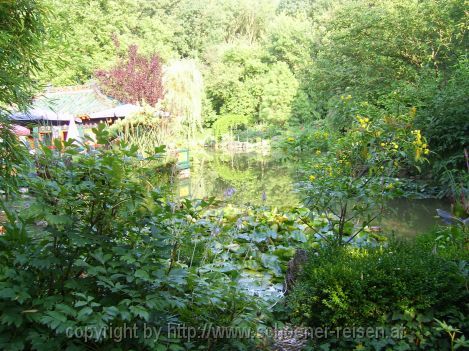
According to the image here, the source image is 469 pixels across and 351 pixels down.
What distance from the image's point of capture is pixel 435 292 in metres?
1.81

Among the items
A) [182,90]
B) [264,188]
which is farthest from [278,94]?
[264,188]

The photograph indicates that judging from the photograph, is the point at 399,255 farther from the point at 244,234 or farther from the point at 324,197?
the point at 244,234

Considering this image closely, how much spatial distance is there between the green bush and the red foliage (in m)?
14.8

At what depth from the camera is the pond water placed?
18.7 ft

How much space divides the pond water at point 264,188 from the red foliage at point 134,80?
9.91 ft

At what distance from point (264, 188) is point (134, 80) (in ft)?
28.1

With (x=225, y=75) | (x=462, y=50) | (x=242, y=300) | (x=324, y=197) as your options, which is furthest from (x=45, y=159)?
(x=225, y=75)

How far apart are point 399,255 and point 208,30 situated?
30.0 m

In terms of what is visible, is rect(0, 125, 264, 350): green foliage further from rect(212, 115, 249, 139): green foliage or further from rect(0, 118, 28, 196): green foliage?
rect(212, 115, 249, 139): green foliage

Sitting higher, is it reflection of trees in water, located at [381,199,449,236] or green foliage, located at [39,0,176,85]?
green foliage, located at [39,0,176,85]

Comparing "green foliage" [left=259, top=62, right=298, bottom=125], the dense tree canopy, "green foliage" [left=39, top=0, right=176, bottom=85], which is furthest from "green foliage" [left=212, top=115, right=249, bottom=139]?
"green foliage" [left=39, top=0, right=176, bottom=85]

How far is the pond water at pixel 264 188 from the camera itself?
18.7 feet

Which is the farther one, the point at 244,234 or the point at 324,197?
the point at 244,234

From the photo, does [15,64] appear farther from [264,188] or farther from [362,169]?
[264,188]
